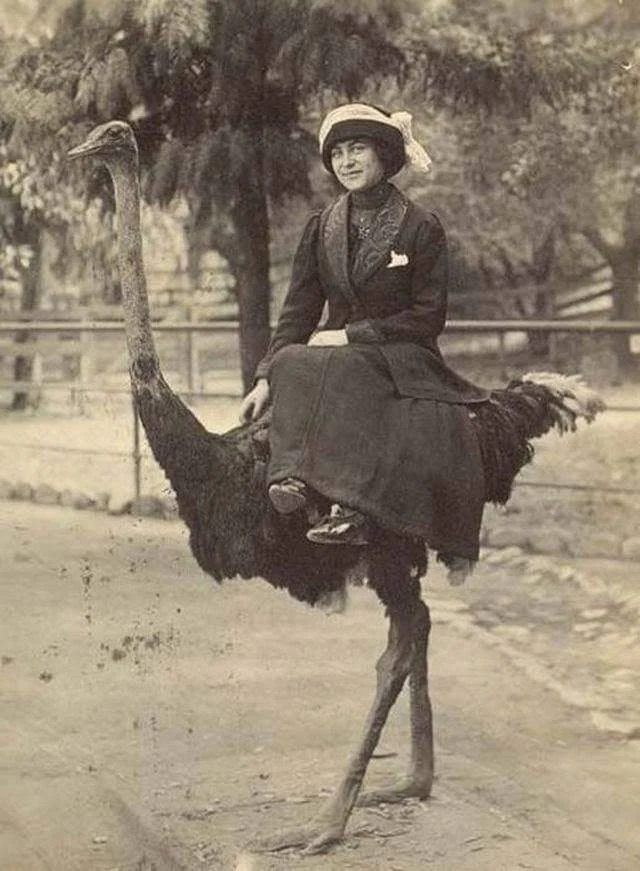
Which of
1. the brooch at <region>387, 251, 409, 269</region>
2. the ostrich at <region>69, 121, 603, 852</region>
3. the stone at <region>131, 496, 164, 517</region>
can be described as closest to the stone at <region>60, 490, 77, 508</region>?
the stone at <region>131, 496, 164, 517</region>

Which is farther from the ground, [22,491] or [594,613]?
[22,491]

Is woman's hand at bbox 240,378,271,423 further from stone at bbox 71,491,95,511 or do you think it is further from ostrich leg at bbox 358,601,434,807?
stone at bbox 71,491,95,511

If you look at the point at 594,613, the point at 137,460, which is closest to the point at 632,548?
the point at 594,613

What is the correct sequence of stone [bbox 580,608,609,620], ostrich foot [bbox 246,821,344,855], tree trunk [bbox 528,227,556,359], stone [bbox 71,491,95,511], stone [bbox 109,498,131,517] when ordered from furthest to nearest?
1. tree trunk [bbox 528,227,556,359]
2. stone [bbox 71,491,95,511]
3. stone [bbox 109,498,131,517]
4. stone [bbox 580,608,609,620]
5. ostrich foot [bbox 246,821,344,855]

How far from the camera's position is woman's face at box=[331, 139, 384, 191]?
10.4 ft

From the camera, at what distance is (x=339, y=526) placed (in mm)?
3039

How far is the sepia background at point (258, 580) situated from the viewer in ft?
10.7

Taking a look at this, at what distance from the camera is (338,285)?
322 centimetres

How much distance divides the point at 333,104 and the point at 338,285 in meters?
0.55

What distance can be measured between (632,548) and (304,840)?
3.63ft

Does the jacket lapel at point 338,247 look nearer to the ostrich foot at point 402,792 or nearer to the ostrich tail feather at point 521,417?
the ostrich tail feather at point 521,417

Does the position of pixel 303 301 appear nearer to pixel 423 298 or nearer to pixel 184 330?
pixel 423 298

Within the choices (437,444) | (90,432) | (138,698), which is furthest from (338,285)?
(90,432)

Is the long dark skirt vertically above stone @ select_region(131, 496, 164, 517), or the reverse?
the long dark skirt
